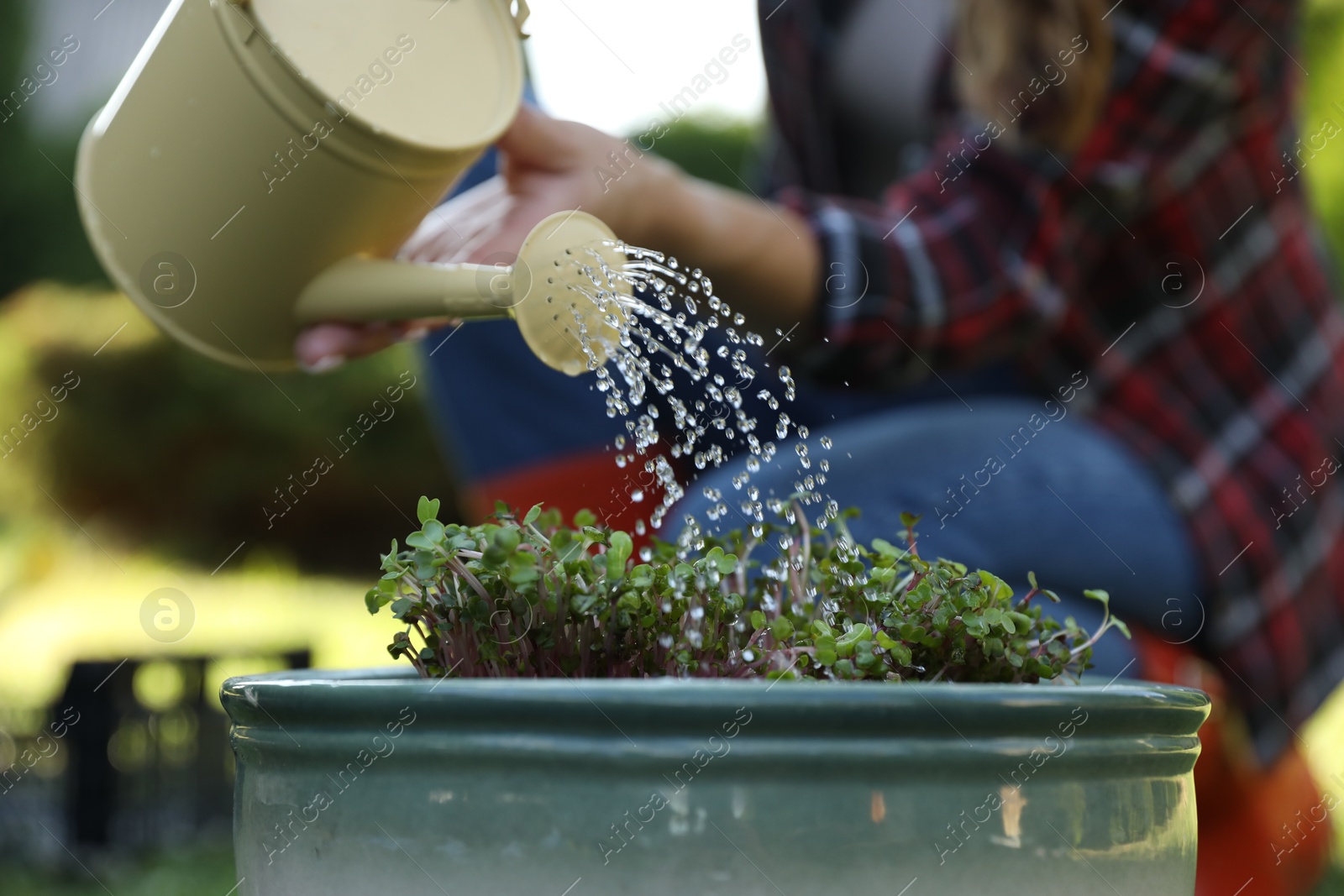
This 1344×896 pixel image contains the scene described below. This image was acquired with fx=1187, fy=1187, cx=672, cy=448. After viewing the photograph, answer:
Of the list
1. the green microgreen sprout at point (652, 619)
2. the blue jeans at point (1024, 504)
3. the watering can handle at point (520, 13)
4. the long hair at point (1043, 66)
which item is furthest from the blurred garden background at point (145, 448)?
the green microgreen sprout at point (652, 619)

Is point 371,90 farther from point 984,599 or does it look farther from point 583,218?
point 984,599

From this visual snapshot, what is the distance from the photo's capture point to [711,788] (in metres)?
0.57

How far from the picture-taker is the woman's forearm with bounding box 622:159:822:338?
1.34 meters

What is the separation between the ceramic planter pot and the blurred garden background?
10.4ft

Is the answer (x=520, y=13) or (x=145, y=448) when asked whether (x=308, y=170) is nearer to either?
(x=520, y=13)

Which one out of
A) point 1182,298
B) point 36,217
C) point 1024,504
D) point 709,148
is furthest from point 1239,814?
point 36,217

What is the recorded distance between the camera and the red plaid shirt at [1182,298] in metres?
1.57

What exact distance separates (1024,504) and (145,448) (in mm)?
4311

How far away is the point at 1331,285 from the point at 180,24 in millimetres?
1789

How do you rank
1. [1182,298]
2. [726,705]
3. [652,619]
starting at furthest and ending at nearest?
[1182,298], [652,619], [726,705]

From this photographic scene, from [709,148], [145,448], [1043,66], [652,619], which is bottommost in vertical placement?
[652,619]

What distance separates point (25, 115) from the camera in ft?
16.0

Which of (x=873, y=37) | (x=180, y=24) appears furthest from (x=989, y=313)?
(x=180, y=24)

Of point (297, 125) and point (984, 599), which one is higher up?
point (297, 125)
